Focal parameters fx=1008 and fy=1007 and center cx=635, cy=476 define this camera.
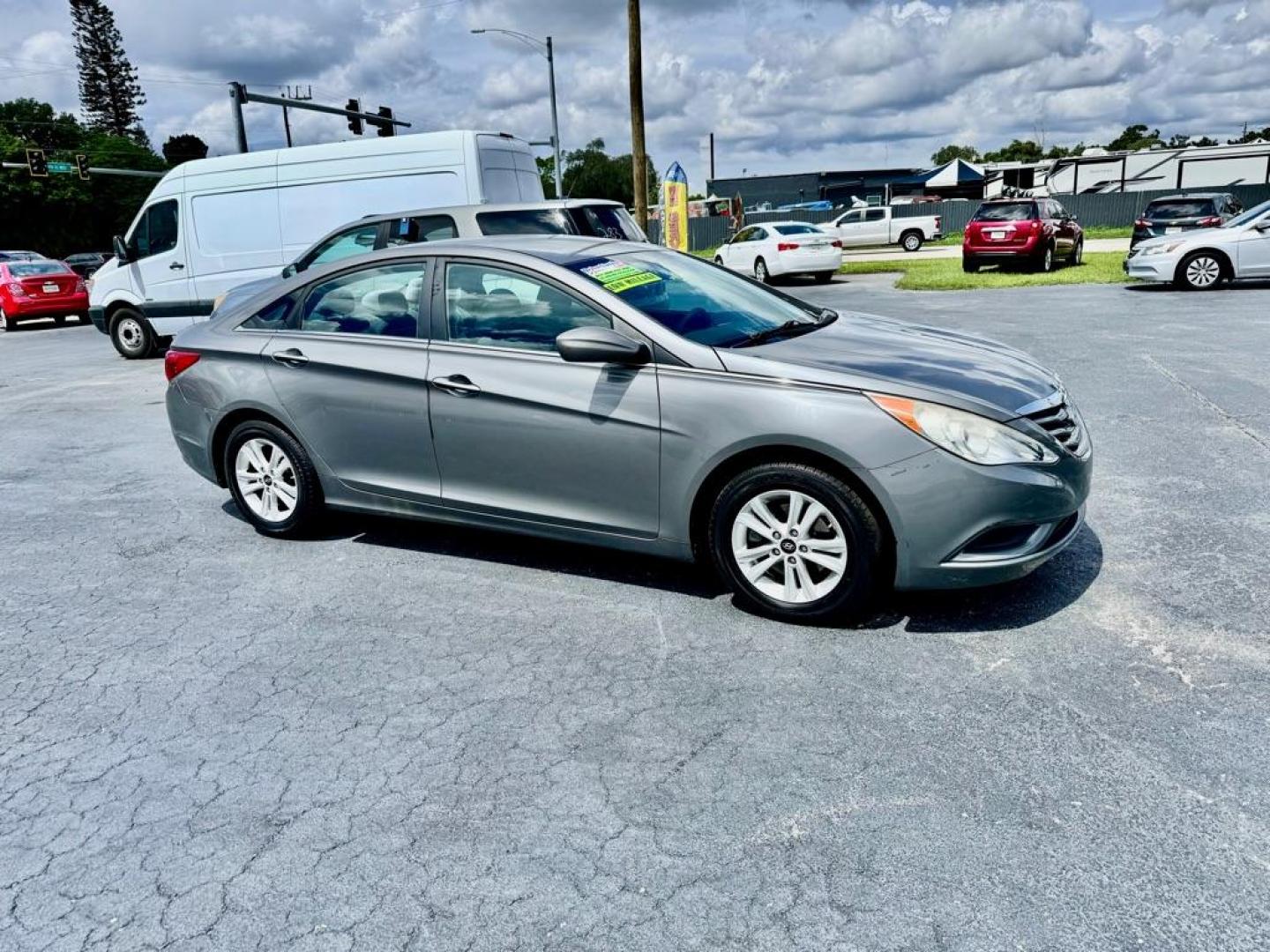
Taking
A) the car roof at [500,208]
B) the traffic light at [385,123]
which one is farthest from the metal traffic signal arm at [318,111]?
the car roof at [500,208]

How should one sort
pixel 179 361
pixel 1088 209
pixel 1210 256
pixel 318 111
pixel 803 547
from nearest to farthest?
1. pixel 803 547
2. pixel 179 361
3. pixel 1210 256
4. pixel 318 111
5. pixel 1088 209

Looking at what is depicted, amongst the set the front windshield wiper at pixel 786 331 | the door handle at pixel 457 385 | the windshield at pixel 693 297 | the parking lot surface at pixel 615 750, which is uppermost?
the windshield at pixel 693 297

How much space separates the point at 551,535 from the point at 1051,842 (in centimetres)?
253

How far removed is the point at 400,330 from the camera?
4.90 metres

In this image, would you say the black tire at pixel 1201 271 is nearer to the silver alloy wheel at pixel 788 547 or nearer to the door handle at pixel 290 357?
Answer: the silver alloy wheel at pixel 788 547

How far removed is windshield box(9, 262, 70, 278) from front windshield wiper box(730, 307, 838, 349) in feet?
73.9

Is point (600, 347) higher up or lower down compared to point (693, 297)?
lower down

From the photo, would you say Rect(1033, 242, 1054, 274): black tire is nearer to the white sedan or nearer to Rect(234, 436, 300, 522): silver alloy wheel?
the white sedan

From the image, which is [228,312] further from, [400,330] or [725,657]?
[725,657]

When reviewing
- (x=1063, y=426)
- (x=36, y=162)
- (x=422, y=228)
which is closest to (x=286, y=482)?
(x=1063, y=426)

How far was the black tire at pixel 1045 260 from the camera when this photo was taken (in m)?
21.2

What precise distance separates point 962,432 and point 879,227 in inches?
1530

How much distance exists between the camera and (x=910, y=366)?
4.16 meters

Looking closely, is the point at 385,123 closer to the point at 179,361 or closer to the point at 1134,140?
the point at 179,361
